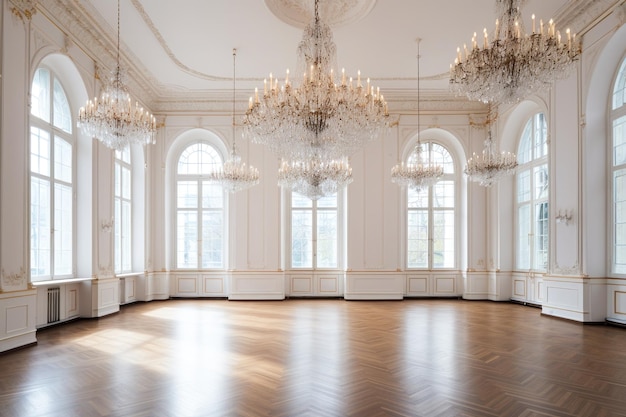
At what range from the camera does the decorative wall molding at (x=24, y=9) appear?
5.74 metres

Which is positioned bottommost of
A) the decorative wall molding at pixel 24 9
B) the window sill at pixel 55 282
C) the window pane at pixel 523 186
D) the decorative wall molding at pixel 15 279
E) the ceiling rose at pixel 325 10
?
the window sill at pixel 55 282

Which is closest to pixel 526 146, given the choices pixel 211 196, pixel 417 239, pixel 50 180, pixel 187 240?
pixel 417 239

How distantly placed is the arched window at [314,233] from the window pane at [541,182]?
492cm

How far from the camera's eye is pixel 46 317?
6980 millimetres

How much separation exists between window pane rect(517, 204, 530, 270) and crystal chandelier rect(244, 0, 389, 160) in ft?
20.8

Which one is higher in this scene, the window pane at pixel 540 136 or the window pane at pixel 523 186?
the window pane at pixel 540 136

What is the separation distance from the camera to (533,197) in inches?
394

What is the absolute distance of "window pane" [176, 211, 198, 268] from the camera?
1159 cm

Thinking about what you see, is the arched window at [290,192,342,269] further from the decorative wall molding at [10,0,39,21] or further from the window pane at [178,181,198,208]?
the decorative wall molding at [10,0,39,21]

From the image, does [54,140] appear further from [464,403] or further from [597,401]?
[597,401]

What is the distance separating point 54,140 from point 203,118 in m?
4.58

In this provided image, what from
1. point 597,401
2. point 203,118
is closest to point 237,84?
point 203,118

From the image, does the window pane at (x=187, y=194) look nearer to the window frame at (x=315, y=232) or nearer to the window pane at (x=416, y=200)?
the window frame at (x=315, y=232)

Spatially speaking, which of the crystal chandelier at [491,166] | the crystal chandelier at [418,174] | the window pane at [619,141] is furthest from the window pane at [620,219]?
the crystal chandelier at [418,174]
